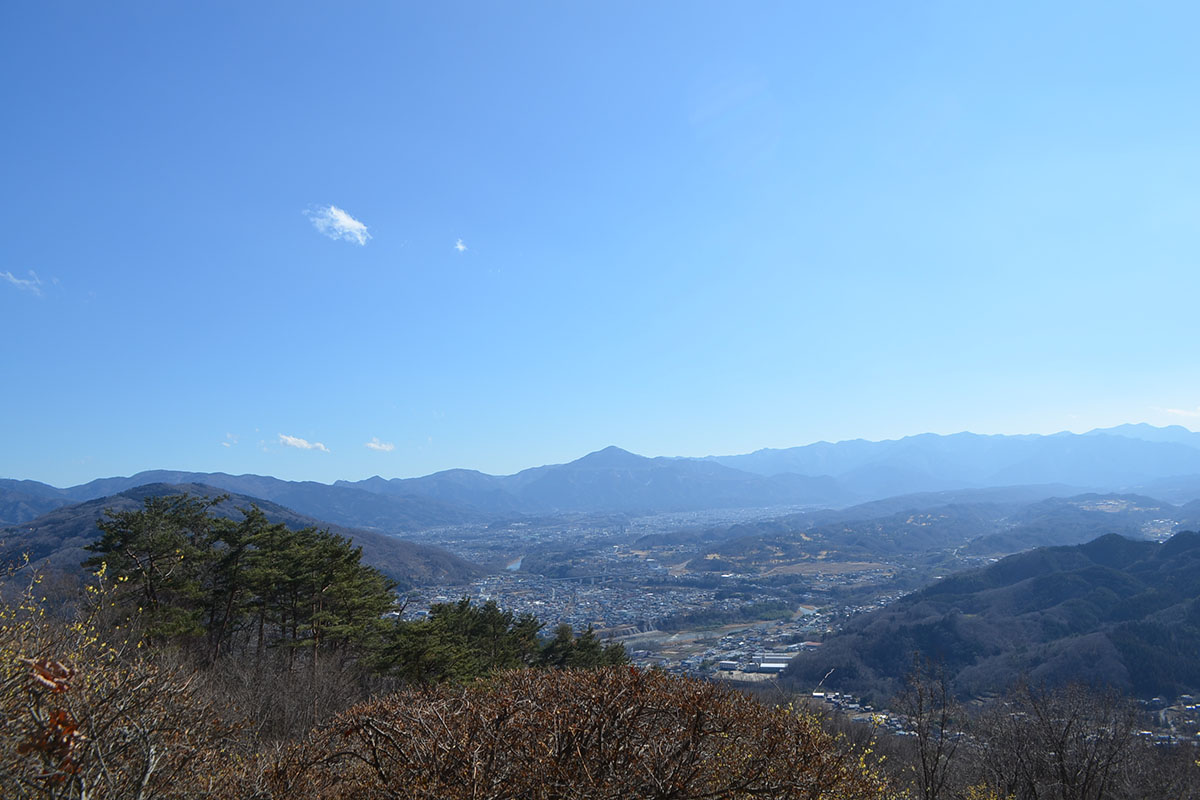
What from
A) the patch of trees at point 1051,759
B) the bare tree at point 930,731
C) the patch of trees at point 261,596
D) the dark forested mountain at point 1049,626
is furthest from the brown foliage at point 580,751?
the dark forested mountain at point 1049,626

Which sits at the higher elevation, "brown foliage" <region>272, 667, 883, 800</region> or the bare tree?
"brown foliage" <region>272, 667, 883, 800</region>

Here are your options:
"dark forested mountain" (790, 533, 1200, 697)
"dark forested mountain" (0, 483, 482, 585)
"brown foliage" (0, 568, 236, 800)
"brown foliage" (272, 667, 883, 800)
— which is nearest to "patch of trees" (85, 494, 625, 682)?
"brown foliage" (0, 568, 236, 800)

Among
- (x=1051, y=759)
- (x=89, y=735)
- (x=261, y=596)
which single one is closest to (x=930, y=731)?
(x=1051, y=759)

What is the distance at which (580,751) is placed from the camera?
218 inches

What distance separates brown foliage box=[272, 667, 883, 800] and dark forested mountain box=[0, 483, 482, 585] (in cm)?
5821

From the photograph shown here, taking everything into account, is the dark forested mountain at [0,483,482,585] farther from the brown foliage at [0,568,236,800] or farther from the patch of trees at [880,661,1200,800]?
the brown foliage at [0,568,236,800]

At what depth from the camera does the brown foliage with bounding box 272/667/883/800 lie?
17.5 ft

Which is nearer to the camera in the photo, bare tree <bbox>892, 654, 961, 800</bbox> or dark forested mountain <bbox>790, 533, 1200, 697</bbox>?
bare tree <bbox>892, 654, 961, 800</bbox>

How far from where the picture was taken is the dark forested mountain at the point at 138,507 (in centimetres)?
6506

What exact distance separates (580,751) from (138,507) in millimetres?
85428

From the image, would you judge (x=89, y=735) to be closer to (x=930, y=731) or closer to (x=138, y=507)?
(x=930, y=731)

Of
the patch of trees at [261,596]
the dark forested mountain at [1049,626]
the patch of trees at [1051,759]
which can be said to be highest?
the patch of trees at [261,596]

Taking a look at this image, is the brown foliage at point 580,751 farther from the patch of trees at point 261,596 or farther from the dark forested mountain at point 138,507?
the dark forested mountain at point 138,507

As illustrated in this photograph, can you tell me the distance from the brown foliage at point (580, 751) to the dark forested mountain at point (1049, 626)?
4245 centimetres
